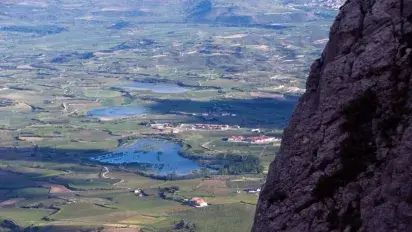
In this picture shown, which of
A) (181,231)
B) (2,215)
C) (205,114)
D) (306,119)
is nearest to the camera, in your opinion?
(306,119)

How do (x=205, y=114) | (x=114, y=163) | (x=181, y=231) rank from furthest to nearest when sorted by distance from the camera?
(x=205, y=114) < (x=114, y=163) < (x=181, y=231)

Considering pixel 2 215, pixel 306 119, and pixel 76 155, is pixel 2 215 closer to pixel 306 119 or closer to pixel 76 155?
pixel 76 155

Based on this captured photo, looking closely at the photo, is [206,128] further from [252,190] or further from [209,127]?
[252,190]

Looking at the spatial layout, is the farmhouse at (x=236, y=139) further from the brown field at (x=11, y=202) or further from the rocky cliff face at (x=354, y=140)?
the rocky cliff face at (x=354, y=140)

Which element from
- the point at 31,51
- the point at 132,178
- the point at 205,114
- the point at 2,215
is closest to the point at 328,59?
the point at 2,215

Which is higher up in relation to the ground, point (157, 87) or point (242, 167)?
point (242, 167)

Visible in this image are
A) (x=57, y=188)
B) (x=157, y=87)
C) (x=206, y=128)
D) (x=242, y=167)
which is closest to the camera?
(x=57, y=188)

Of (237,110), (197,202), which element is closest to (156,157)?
(197,202)
